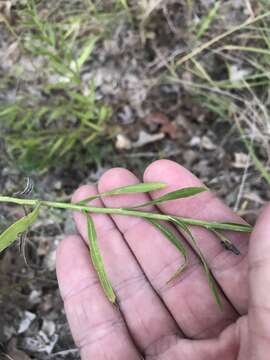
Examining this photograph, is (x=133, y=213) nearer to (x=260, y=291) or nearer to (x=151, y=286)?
Result: (x=151, y=286)

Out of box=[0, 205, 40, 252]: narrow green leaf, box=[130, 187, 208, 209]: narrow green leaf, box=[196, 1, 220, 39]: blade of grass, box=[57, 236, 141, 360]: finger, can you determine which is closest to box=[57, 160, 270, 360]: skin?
box=[57, 236, 141, 360]: finger

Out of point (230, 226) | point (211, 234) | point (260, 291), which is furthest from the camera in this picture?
point (211, 234)

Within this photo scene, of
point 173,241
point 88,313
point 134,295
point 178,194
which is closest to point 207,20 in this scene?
point 178,194

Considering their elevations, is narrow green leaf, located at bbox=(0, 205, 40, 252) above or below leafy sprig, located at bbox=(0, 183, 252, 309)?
above

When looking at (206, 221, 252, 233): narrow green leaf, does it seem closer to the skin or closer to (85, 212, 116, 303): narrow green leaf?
the skin

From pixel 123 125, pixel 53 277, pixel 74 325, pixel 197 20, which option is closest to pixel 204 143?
pixel 123 125

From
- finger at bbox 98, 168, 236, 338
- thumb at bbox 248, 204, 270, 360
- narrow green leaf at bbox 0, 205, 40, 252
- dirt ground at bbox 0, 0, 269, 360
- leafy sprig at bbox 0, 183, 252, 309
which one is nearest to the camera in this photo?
thumb at bbox 248, 204, 270, 360

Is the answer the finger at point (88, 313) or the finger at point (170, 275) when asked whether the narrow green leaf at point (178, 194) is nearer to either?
the finger at point (170, 275)

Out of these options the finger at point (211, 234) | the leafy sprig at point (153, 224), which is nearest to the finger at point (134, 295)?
the leafy sprig at point (153, 224)
